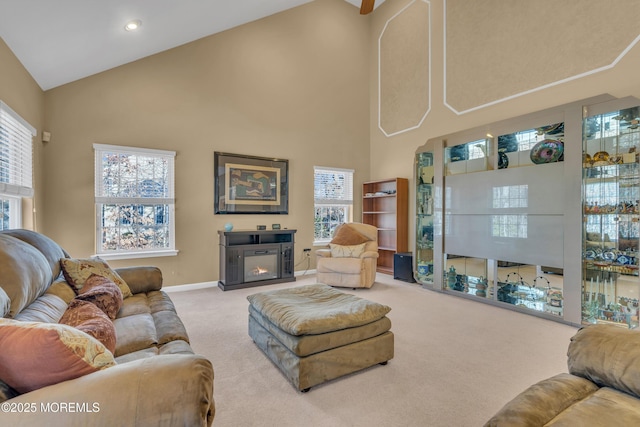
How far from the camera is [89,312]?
169cm

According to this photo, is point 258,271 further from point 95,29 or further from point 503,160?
point 503,160

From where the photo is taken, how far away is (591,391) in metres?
1.20

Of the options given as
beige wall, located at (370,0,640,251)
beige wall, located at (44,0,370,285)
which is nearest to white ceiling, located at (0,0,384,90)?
beige wall, located at (44,0,370,285)

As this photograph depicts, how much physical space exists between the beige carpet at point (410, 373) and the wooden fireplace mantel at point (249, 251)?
102 cm

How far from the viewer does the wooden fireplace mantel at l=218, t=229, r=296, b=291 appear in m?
4.70

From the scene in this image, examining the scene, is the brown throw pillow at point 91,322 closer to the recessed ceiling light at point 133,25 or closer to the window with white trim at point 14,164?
the window with white trim at point 14,164

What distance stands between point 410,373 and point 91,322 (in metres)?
2.10

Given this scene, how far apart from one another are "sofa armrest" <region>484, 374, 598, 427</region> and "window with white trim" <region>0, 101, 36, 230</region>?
387cm

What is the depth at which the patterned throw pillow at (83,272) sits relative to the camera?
7.27ft

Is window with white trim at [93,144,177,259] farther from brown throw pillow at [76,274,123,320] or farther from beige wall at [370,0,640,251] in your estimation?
beige wall at [370,0,640,251]

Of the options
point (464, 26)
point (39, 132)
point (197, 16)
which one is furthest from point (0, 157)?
point (464, 26)

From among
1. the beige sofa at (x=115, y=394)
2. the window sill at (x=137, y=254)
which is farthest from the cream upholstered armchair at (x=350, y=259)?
the beige sofa at (x=115, y=394)

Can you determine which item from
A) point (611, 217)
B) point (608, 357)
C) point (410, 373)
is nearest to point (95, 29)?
point (410, 373)

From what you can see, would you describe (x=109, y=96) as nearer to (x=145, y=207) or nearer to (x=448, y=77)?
(x=145, y=207)
